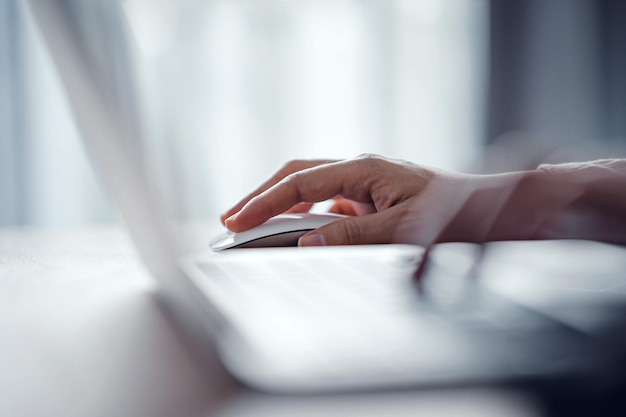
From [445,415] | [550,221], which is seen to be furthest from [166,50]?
[445,415]

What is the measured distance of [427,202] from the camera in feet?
2.36

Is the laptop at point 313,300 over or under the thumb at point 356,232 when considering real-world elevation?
over

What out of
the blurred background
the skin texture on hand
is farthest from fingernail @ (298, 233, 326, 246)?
the blurred background

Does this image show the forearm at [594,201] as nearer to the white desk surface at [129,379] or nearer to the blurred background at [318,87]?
the white desk surface at [129,379]

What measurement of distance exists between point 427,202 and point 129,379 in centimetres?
52

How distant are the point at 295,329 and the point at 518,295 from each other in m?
0.20

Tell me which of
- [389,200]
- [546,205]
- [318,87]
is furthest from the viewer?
[318,87]

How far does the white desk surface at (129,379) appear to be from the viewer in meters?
0.24

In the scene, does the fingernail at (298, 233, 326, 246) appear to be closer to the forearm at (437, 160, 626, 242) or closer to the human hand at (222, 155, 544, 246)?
the human hand at (222, 155, 544, 246)

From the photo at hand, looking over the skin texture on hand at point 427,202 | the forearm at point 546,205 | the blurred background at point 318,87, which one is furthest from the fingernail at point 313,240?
the blurred background at point 318,87

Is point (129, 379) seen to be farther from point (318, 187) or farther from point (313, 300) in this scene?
point (318, 187)

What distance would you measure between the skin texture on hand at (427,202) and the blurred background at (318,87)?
51.8 inches

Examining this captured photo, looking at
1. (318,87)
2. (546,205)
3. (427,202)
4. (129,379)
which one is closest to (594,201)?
(546,205)

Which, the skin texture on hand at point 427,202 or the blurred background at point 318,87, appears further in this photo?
the blurred background at point 318,87
